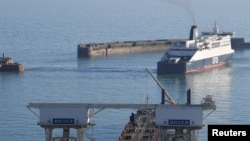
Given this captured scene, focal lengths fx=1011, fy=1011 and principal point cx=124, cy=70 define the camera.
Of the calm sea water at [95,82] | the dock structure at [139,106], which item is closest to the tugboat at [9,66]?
the calm sea water at [95,82]

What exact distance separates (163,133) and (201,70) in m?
20.6

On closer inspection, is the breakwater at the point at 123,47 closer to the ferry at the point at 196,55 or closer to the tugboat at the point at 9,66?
the ferry at the point at 196,55

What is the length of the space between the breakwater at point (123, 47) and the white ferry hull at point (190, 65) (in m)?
4.59

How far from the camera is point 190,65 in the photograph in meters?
33.6

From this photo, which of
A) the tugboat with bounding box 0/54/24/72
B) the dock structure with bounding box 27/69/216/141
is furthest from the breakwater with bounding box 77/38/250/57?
the dock structure with bounding box 27/69/216/141

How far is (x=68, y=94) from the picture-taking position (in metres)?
25.7

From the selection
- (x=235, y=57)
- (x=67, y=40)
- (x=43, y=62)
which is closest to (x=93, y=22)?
(x=67, y=40)

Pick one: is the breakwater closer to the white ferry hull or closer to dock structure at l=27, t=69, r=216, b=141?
the white ferry hull

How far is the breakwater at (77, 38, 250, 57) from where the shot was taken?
38213 mm

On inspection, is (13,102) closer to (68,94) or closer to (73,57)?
(68,94)

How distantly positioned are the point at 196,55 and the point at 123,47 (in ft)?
18.3

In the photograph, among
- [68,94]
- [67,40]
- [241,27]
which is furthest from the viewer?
[241,27]

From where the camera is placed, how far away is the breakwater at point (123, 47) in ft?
125

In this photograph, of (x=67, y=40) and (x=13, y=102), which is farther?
(x=67, y=40)
